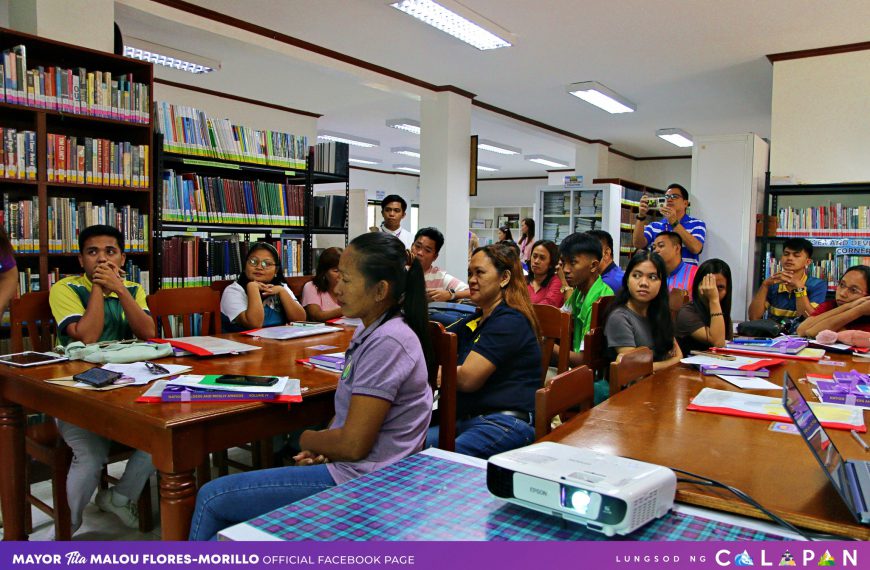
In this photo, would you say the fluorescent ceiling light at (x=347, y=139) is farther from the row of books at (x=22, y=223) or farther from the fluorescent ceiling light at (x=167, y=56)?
the row of books at (x=22, y=223)

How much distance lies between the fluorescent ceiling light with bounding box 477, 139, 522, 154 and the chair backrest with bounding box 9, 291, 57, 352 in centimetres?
865

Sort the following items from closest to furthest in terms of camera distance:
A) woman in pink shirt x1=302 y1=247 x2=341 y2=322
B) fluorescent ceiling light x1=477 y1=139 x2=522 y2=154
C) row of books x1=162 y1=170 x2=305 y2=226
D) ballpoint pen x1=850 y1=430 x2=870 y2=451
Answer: ballpoint pen x1=850 y1=430 x2=870 y2=451 < woman in pink shirt x1=302 y1=247 x2=341 y2=322 < row of books x1=162 y1=170 x2=305 y2=226 < fluorescent ceiling light x1=477 y1=139 x2=522 y2=154

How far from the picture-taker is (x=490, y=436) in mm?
2033

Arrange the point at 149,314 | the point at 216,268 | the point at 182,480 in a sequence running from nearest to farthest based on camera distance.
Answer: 1. the point at 182,480
2. the point at 149,314
3. the point at 216,268

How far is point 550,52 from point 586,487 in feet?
17.8

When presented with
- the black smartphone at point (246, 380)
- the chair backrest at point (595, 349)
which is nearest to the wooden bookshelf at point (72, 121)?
the black smartphone at point (246, 380)

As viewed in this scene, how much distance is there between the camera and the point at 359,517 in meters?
1.04

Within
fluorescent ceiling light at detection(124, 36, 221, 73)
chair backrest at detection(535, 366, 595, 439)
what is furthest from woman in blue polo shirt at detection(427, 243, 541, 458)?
fluorescent ceiling light at detection(124, 36, 221, 73)

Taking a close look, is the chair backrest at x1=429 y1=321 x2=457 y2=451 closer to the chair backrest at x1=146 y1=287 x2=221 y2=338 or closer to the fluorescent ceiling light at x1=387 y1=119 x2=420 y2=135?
the chair backrest at x1=146 y1=287 x2=221 y2=338

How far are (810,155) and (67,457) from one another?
576 centimetres

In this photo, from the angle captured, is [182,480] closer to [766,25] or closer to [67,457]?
[67,457]

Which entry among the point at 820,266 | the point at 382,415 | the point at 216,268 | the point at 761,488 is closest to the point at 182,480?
the point at 382,415

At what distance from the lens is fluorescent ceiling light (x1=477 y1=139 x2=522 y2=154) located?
10844 millimetres

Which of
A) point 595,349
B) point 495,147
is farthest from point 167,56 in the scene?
point 495,147
